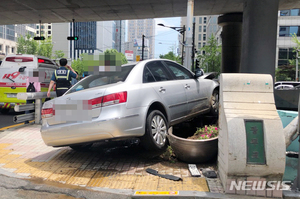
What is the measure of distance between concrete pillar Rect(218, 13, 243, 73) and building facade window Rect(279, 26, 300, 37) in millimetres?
39248

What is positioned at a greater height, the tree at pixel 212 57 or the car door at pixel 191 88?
the tree at pixel 212 57

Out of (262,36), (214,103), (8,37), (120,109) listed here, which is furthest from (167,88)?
(8,37)

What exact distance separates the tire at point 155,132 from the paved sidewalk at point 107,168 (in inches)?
11.4

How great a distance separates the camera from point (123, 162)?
4.88 metres

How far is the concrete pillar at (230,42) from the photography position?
56.3ft

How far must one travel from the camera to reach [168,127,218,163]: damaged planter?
4453 millimetres

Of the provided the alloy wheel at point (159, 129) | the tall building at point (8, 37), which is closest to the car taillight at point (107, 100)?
the alloy wheel at point (159, 129)

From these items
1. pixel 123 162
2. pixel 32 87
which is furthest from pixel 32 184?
pixel 32 87

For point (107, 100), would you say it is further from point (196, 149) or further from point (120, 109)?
point (196, 149)

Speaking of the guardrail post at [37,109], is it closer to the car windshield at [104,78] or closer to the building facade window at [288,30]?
the car windshield at [104,78]

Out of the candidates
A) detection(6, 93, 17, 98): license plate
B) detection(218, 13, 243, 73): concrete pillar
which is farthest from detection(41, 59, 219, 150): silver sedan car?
detection(218, 13, 243, 73): concrete pillar

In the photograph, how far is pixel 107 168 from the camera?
15.0 feet

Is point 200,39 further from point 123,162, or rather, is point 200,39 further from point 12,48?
point 123,162

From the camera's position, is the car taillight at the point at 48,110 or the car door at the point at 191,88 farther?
the car door at the point at 191,88
